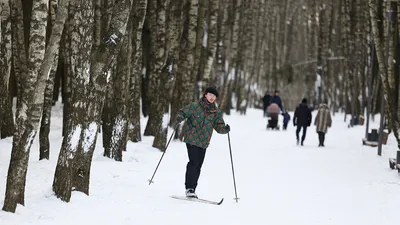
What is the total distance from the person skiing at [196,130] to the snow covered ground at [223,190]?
507 millimetres

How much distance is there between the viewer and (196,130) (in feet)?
34.6

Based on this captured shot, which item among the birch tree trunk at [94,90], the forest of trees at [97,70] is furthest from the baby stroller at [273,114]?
the birch tree trunk at [94,90]

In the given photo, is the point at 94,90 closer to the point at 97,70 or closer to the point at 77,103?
the point at 97,70

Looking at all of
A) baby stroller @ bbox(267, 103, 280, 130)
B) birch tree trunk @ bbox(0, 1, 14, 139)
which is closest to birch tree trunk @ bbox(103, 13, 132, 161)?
birch tree trunk @ bbox(0, 1, 14, 139)

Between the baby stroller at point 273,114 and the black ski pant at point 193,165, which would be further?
the baby stroller at point 273,114

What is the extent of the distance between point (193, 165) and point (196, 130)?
56 cm

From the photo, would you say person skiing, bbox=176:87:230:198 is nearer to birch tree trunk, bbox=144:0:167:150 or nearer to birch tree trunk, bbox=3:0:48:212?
birch tree trunk, bbox=3:0:48:212

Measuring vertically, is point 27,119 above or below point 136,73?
below

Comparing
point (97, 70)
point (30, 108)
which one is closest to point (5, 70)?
point (97, 70)

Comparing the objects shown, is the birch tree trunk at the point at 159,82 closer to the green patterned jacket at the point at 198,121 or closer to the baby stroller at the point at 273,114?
the green patterned jacket at the point at 198,121

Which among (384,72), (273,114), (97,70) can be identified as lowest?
(273,114)

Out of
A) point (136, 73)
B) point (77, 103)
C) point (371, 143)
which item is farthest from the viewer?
point (371, 143)

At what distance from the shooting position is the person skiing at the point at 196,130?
414 inches

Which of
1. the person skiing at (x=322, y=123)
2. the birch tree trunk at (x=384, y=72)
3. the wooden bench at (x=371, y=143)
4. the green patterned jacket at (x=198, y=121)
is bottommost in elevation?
the wooden bench at (x=371, y=143)
